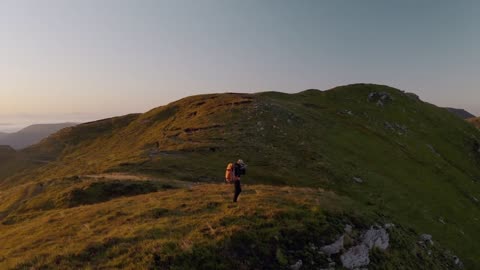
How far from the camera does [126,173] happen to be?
4178 cm

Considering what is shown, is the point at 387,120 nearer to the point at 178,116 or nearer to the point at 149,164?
the point at 178,116

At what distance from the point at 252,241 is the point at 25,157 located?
103 metres

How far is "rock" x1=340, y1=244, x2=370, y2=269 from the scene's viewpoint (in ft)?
58.2

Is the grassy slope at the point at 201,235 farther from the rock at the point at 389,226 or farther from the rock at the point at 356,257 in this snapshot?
the rock at the point at 356,257

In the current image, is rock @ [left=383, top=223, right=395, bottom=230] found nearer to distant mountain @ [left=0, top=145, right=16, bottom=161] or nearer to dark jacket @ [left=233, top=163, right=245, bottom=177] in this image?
dark jacket @ [left=233, top=163, right=245, bottom=177]

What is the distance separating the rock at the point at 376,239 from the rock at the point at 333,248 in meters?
2.28

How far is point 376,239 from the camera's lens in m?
21.2

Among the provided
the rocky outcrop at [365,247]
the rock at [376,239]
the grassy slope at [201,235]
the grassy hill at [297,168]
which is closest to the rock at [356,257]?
the rocky outcrop at [365,247]

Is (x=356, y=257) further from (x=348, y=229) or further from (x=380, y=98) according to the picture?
(x=380, y=98)

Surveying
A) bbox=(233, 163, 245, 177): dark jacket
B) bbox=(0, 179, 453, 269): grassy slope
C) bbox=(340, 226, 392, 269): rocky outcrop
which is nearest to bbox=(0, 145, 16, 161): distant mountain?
bbox=(0, 179, 453, 269): grassy slope

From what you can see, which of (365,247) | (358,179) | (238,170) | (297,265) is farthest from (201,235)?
(358,179)

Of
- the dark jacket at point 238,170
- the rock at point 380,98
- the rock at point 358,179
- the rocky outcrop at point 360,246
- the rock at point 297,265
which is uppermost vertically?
the rock at point 380,98

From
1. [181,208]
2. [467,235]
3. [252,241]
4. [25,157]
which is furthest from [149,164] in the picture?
[25,157]

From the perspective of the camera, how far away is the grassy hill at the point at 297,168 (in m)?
22.8
